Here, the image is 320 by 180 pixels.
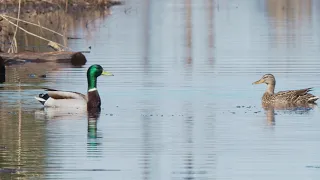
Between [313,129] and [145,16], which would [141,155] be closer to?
[313,129]

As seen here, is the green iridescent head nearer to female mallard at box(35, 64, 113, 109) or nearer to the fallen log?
female mallard at box(35, 64, 113, 109)

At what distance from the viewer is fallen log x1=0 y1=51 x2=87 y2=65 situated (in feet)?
93.1

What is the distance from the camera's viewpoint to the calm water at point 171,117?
44.1ft

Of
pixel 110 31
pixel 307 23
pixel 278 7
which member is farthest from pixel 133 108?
pixel 278 7

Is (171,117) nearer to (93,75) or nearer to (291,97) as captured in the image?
(93,75)

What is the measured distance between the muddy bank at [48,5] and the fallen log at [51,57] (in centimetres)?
2130

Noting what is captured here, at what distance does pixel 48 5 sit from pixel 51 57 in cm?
2794

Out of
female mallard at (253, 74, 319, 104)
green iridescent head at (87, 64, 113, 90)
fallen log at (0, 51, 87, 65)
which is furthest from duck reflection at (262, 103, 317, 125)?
fallen log at (0, 51, 87, 65)

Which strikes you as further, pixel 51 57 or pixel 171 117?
pixel 51 57

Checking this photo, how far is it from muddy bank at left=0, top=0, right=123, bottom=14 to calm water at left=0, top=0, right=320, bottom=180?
46.8 feet

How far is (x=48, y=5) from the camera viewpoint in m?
56.7

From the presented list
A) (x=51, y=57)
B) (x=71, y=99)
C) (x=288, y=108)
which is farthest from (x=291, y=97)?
(x=51, y=57)

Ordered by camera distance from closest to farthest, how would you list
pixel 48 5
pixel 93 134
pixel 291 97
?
1. pixel 93 134
2. pixel 291 97
3. pixel 48 5

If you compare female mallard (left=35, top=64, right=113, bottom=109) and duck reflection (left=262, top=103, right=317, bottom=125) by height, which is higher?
female mallard (left=35, top=64, right=113, bottom=109)
